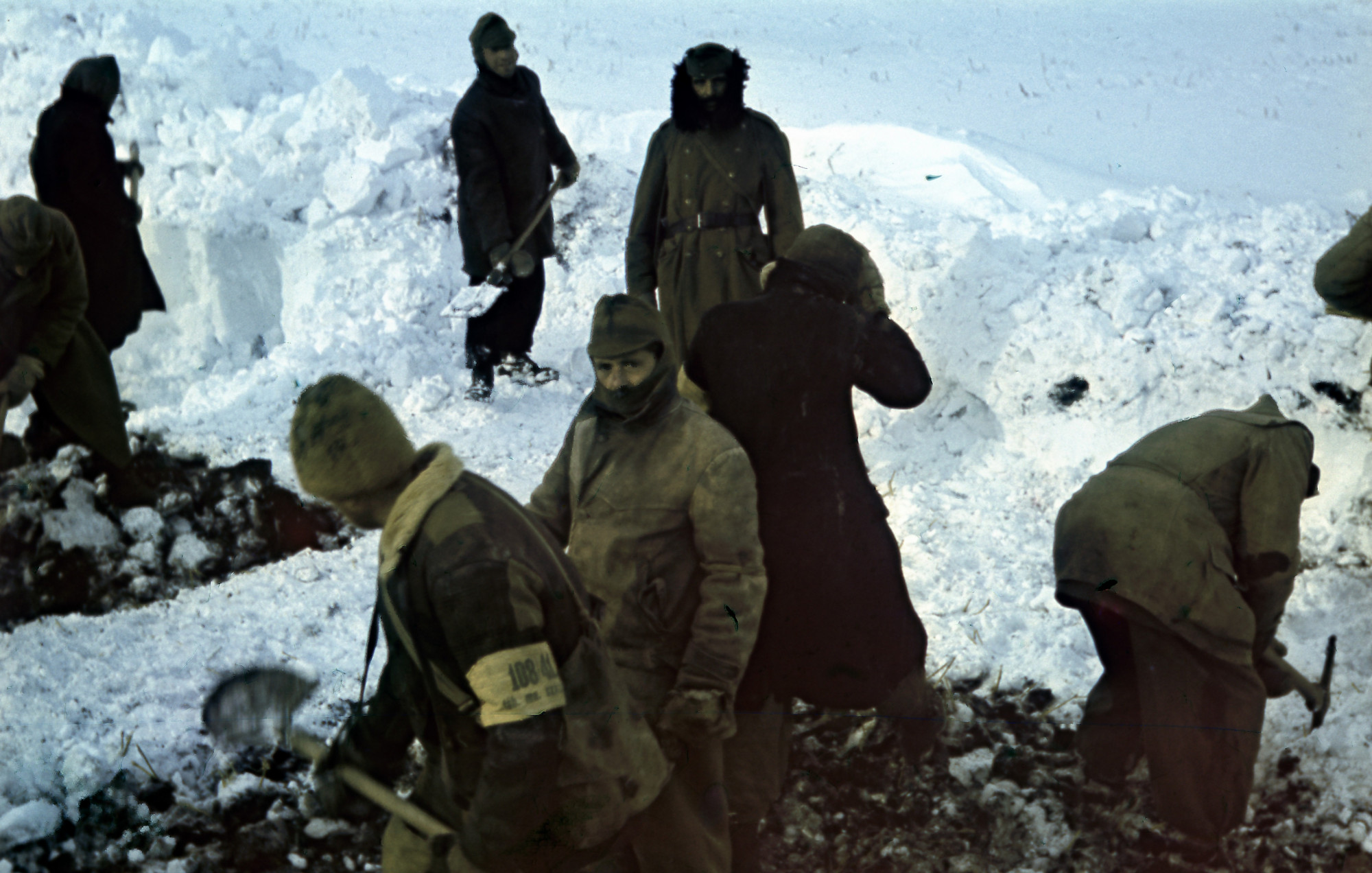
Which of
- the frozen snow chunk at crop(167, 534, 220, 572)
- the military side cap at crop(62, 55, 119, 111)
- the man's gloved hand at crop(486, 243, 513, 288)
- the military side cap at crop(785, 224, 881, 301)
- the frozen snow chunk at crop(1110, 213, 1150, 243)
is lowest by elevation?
the frozen snow chunk at crop(167, 534, 220, 572)

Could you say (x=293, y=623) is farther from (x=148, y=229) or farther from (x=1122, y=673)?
(x=148, y=229)

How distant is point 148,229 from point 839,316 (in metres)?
6.89

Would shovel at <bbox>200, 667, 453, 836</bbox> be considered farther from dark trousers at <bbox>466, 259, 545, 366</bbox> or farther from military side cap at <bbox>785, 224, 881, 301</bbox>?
dark trousers at <bbox>466, 259, 545, 366</bbox>

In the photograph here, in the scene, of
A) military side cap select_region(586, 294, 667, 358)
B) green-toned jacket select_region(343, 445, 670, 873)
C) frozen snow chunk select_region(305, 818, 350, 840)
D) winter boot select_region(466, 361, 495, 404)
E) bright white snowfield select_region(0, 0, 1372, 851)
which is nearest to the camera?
green-toned jacket select_region(343, 445, 670, 873)

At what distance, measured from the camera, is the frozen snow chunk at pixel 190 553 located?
16.4ft

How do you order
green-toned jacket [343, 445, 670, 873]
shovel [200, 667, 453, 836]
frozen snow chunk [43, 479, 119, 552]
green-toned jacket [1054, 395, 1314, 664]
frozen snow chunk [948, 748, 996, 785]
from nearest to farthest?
1. green-toned jacket [343, 445, 670, 873]
2. shovel [200, 667, 453, 836]
3. green-toned jacket [1054, 395, 1314, 664]
4. frozen snow chunk [948, 748, 996, 785]
5. frozen snow chunk [43, 479, 119, 552]

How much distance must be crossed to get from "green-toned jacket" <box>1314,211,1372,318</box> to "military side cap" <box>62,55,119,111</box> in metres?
5.38

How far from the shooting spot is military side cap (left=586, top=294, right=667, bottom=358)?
2.54 meters

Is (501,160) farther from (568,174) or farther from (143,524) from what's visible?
(143,524)

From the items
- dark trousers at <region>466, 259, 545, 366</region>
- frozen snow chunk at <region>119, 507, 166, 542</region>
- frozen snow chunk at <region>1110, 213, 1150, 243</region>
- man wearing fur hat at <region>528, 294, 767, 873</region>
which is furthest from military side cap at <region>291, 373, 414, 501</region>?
frozen snow chunk at <region>1110, 213, 1150, 243</region>

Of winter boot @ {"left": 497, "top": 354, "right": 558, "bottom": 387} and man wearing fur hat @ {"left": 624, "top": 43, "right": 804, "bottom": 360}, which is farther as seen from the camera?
winter boot @ {"left": 497, "top": 354, "right": 558, "bottom": 387}

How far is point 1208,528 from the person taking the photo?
2975mm

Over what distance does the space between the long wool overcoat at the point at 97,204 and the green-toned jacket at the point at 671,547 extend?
3.82 m

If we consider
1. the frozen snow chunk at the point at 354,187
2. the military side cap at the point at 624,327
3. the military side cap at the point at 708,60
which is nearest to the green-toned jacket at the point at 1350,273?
the military side cap at the point at 708,60
